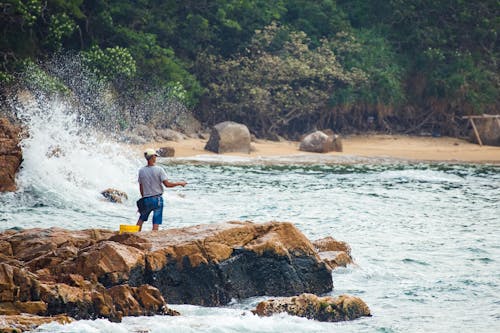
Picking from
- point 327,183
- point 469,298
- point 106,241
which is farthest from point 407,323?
point 327,183

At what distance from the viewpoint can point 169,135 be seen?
33.8 meters

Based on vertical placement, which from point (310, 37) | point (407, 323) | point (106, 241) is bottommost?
point (407, 323)

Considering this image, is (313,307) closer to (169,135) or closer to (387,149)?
(169,135)

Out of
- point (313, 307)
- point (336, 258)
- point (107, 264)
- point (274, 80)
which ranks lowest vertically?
point (313, 307)

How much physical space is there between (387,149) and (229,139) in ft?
21.5

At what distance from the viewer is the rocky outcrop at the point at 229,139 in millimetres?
31750

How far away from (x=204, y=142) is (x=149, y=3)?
6.01 meters

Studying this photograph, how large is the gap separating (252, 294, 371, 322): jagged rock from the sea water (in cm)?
12

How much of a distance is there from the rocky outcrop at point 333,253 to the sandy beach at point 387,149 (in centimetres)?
1747

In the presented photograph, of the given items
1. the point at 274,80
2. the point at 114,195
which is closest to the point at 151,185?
the point at 114,195

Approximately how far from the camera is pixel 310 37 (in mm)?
38750

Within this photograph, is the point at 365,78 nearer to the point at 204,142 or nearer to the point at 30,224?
the point at 204,142

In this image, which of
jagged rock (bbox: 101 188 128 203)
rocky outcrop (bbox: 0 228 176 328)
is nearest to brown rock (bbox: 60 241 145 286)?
rocky outcrop (bbox: 0 228 176 328)

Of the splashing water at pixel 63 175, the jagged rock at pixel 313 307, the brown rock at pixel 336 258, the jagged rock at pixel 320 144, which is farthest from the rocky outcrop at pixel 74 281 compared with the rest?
the jagged rock at pixel 320 144
